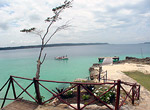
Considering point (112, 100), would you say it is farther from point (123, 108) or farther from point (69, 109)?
point (69, 109)

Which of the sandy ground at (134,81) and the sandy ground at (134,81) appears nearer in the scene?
the sandy ground at (134,81)

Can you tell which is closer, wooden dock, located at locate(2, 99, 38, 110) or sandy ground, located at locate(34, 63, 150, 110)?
wooden dock, located at locate(2, 99, 38, 110)

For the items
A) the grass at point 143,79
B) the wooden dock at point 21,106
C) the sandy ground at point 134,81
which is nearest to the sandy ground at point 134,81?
Answer: the sandy ground at point 134,81

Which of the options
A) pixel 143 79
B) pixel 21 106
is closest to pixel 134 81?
pixel 143 79

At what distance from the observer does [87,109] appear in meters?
4.77

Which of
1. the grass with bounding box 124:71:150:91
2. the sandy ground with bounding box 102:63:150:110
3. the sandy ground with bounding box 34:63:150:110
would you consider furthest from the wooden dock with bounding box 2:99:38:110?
the grass with bounding box 124:71:150:91

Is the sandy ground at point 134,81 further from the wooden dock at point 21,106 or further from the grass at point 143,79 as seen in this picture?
the grass at point 143,79

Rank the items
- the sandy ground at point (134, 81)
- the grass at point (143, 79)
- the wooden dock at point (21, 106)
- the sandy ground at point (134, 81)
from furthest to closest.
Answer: the grass at point (143, 79) < the sandy ground at point (134, 81) < the sandy ground at point (134, 81) < the wooden dock at point (21, 106)

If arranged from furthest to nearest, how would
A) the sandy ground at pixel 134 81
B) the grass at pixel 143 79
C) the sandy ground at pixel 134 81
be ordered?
the grass at pixel 143 79 < the sandy ground at pixel 134 81 < the sandy ground at pixel 134 81

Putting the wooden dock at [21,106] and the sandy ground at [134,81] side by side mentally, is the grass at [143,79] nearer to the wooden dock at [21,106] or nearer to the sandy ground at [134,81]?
the sandy ground at [134,81]

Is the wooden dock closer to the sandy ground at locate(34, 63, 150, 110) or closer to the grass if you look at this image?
the sandy ground at locate(34, 63, 150, 110)

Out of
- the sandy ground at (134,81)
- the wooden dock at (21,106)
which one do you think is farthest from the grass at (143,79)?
the wooden dock at (21,106)

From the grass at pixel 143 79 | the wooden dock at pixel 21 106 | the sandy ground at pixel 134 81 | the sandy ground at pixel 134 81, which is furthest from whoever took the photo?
the grass at pixel 143 79

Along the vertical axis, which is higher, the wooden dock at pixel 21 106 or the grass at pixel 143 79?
the wooden dock at pixel 21 106
